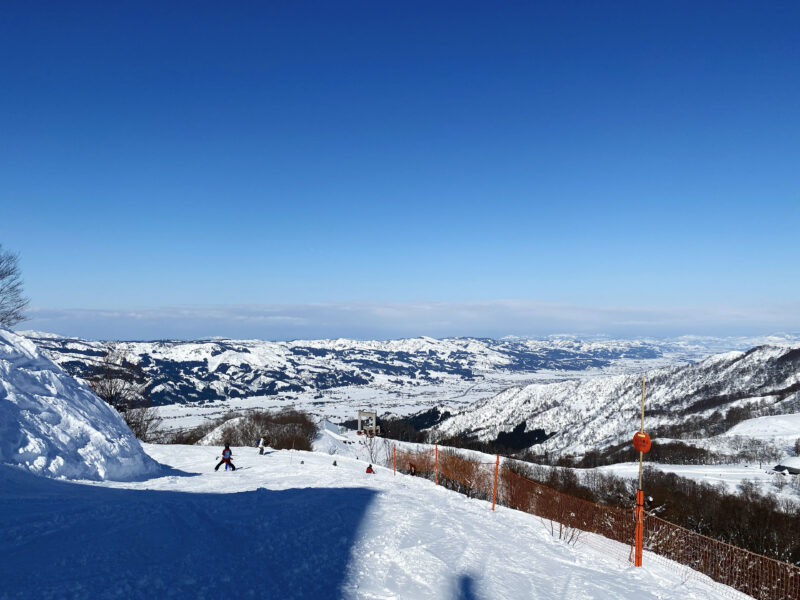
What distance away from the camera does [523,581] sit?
879cm

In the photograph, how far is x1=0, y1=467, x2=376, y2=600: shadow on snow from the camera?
6.40 meters

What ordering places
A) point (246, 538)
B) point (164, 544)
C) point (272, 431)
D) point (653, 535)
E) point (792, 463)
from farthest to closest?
point (792, 463), point (272, 431), point (653, 535), point (246, 538), point (164, 544)

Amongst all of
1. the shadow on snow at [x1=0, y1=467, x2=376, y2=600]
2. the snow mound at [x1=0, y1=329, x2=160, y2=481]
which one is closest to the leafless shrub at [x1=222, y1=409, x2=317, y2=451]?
the snow mound at [x1=0, y1=329, x2=160, y2=481]

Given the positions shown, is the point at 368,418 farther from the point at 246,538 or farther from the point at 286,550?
the point at 286,550

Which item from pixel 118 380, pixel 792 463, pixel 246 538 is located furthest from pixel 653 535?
pixel 792 463

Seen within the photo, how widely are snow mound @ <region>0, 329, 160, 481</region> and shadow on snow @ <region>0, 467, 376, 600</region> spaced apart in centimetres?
210

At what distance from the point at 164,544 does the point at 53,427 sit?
34.3 feet

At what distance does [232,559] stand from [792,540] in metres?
69.9

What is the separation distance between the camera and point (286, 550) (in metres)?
8.60

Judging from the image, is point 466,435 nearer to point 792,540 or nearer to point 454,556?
point 792,540

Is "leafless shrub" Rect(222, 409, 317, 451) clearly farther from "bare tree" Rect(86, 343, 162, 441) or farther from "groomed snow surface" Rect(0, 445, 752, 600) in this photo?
"groomed snow surface" Rect(0, 445, 752, 600)

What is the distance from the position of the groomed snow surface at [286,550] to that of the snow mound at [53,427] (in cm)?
151

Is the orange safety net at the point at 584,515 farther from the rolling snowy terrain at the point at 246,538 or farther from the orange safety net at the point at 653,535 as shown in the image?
the rolling snowy terrain at the point at 246,538

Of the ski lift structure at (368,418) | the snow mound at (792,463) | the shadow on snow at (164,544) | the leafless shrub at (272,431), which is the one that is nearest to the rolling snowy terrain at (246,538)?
the shadow on snow at (164,544)
